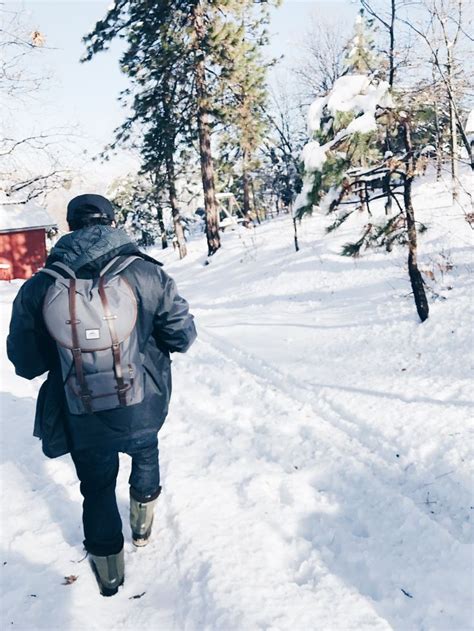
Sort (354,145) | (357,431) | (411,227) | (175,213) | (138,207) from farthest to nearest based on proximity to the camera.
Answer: (138,207) → (175,213) → (411,227) → (354,145) → (357,431)

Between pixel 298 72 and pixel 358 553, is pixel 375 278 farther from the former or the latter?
pixel 298 72

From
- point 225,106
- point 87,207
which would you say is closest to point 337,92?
point 87,207

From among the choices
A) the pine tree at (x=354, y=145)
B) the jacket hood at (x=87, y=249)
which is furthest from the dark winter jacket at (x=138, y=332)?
the pine tree at (x=354, y=145)

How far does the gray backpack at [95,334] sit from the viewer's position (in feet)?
7.64

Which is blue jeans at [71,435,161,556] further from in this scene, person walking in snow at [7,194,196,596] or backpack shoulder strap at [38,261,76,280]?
backpack shoulder strap at [38,261,76,280]

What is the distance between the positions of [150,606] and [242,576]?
55cm

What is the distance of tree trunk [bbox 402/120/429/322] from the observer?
645cm

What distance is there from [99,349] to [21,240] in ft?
80.6

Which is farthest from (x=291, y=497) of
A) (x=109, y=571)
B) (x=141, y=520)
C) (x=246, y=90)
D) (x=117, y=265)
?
(x=246, y=90)

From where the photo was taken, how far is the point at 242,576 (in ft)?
Result: 9.21

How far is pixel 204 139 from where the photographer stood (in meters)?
17.2

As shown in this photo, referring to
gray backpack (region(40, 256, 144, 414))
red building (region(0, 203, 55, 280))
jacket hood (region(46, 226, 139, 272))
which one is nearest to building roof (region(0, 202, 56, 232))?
red building (region(0, 203, 55, 280))

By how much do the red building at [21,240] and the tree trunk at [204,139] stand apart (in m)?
10.8

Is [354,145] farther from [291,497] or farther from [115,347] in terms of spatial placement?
[115,347]
